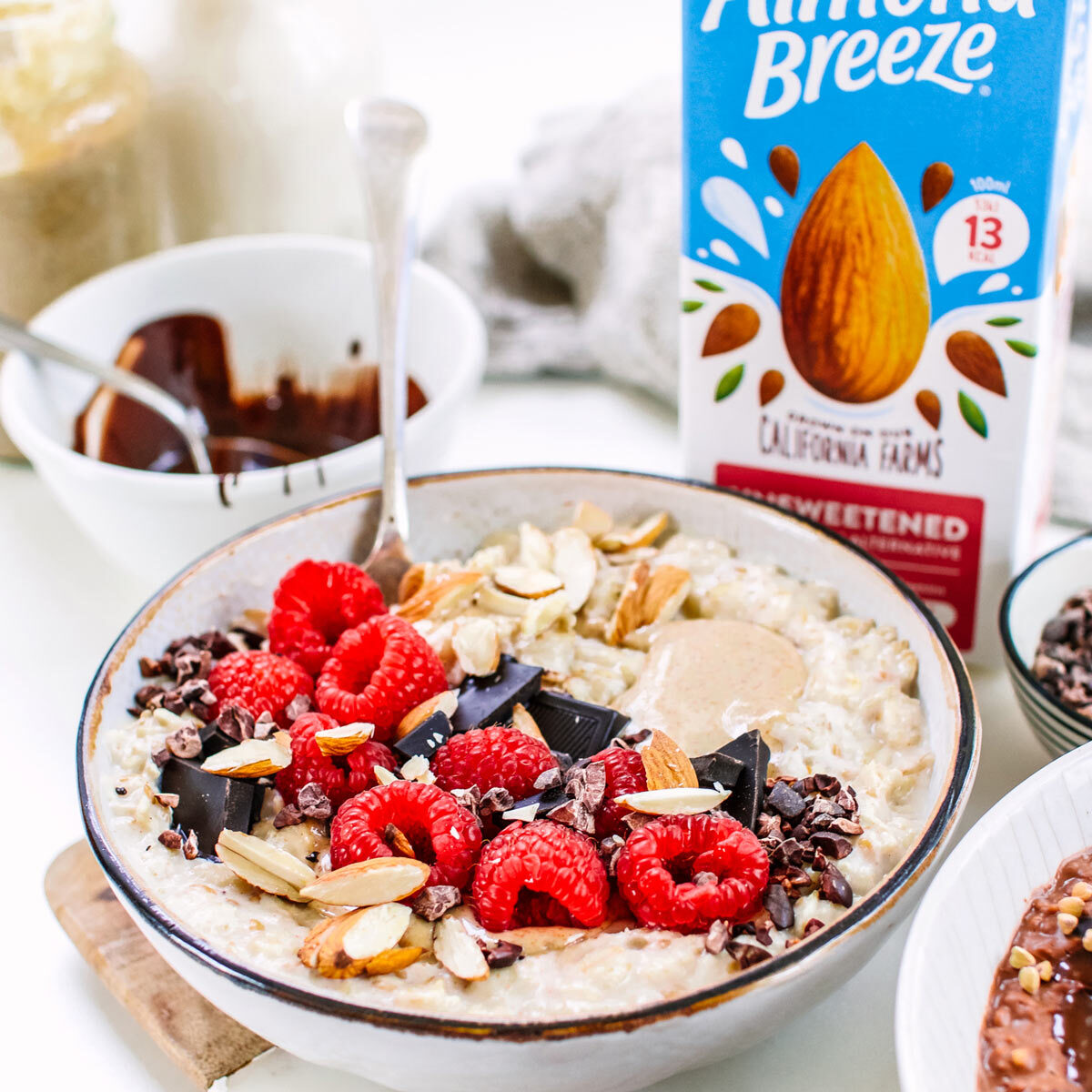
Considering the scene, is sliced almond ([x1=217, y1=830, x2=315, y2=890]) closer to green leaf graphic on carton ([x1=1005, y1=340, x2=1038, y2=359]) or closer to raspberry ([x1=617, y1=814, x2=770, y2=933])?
raspberry ([x1=617, y1=814, x2=770, y2=933])

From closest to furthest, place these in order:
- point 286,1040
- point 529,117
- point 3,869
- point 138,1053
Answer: point 286,1040
point 138,1053
point 3,869
point 529,117

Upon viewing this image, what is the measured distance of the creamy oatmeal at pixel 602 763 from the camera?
2.54ft

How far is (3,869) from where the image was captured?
3.59 ft

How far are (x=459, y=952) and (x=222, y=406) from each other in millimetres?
982

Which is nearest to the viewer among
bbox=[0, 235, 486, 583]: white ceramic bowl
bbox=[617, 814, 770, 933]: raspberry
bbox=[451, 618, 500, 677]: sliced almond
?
bbox=[617, 814, 770, 933]: raspberry

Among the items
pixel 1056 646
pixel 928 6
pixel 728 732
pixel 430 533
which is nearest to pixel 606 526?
pixel 430 533

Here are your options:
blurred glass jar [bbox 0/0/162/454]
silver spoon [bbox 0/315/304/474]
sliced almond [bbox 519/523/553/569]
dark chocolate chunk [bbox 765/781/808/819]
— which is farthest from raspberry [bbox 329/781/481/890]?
blurred glass jar [bbox 0/0/162/454]

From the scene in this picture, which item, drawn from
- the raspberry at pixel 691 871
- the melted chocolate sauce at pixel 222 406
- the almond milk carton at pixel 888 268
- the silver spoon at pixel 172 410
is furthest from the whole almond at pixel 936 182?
the silver spoon at pixel 172 410

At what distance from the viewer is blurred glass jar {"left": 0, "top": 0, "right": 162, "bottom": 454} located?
1422mm

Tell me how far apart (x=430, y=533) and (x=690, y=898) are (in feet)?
1.78

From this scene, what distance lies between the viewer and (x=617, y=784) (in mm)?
890

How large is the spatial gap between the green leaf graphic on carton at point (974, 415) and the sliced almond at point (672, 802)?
0.47 m

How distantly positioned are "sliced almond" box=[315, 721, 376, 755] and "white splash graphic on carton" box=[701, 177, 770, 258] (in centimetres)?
55

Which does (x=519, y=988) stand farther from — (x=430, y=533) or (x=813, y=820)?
(x=430, y=533)
